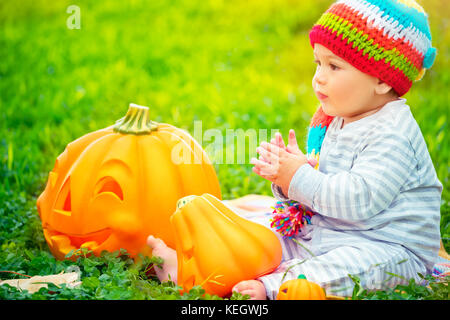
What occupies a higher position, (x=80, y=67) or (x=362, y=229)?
(x=80, y=67)

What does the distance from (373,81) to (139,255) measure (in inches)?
51.2

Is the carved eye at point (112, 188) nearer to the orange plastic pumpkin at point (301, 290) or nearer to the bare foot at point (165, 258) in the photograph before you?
the bare foot at point (165, 258)

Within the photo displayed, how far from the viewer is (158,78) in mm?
5746

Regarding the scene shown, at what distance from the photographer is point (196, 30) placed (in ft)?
21.7

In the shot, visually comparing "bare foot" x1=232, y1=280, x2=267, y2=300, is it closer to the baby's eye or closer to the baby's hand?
the baby's hand

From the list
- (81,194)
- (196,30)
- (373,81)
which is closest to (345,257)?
(373,81)

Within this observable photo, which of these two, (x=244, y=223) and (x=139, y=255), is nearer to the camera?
(x=244, y=223)

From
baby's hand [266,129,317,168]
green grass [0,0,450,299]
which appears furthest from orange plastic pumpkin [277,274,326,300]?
green grass [0,0,450,299]

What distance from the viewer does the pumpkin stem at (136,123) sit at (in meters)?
2.88

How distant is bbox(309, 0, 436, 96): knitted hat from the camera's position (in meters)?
2.31

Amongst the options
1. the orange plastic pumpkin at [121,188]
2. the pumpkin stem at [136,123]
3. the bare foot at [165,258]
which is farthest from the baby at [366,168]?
the pumpkin stem at [136,123]

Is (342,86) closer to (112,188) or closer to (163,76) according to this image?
(112,188)

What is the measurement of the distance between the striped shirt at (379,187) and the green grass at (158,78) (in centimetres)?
89
